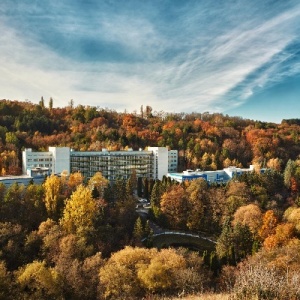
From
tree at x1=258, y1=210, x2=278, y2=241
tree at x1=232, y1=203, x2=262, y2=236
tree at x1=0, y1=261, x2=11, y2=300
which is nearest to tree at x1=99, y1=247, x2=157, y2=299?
tree at x1=0, y1=261, x2=11, y2=300

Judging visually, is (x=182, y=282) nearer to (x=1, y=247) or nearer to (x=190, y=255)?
(x=190, y=255)

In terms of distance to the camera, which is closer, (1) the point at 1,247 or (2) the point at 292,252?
(2) the point at 292,252

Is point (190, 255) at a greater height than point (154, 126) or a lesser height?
lesser

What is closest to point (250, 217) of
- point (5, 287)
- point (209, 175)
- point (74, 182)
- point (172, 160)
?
point (209, 175)

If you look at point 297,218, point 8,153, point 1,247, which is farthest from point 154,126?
point 1,247

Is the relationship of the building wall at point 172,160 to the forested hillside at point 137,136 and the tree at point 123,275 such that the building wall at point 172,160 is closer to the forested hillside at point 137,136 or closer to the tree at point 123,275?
the forested hillside at point 137,136

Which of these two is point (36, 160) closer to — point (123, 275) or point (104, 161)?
point (104, 161)

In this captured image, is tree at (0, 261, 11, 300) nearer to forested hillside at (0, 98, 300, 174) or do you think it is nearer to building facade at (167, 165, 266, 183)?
forested hillside at (0, 98, 300, 174)
